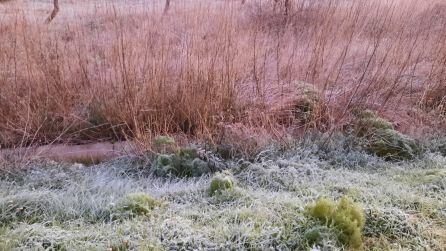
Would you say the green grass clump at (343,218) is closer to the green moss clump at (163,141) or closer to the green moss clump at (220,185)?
the green moss clump at (220,185)

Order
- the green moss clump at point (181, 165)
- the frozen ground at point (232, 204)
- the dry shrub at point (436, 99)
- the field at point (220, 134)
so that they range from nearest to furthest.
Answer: the frozen ground at point (232, 204)
the field at point (220, 134)
the green moss clump at point (181, 165)
the dry shrub at point (436, 99)

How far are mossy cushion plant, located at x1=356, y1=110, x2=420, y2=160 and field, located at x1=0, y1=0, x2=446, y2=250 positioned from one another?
0.04 feet

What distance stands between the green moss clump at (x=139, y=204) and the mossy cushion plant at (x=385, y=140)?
1.92 meters

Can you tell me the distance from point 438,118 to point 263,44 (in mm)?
2161

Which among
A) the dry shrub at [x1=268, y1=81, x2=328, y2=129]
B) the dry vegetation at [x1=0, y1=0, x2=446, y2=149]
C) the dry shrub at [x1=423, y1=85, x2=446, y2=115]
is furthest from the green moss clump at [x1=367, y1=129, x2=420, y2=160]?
the dry shrub at [x1=423, y1=85, x2=446, y2=115]

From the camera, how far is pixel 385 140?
11.6 feet

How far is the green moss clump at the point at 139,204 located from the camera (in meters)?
2.48

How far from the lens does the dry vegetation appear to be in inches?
150

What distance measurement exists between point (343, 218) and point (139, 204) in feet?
3.73

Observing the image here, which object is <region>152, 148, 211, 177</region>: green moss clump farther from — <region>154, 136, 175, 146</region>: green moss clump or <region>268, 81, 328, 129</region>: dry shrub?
<region>268, 81, 328, 129</region>: dry shrub

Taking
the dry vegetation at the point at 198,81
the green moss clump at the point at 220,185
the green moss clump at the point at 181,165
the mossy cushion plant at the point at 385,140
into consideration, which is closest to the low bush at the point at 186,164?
the green moss clump at the point at 181,165

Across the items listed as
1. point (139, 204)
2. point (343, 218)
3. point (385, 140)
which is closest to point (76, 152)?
point (139, 204)

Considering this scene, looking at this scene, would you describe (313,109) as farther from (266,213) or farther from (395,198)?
(266,213)

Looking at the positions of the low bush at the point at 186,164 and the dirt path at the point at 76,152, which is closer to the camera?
the low bush at the point at 186,164
